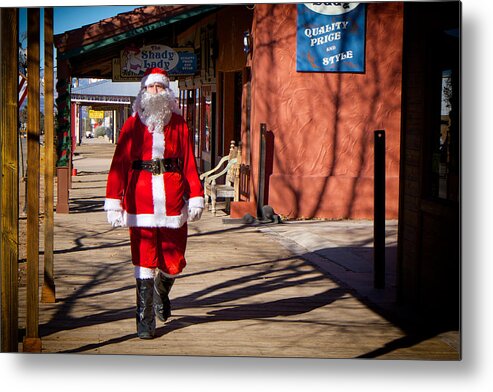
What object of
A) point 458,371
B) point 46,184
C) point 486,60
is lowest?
point 458,371

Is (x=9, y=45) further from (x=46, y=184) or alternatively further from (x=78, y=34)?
(x=78, y=34)

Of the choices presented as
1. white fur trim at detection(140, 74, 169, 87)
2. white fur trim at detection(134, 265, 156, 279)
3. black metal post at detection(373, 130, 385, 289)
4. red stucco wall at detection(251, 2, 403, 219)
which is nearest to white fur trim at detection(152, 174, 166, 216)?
white fur trim at detection(134, 265, 156, 279)

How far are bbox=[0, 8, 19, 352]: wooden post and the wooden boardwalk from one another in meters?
0.29

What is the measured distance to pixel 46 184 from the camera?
22.7 ft

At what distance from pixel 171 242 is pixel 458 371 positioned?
1.85 metres

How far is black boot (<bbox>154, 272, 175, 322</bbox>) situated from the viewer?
6.38 metres

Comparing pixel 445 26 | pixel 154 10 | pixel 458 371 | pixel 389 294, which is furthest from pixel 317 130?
pixel 458 371

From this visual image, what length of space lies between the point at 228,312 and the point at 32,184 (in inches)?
69.0

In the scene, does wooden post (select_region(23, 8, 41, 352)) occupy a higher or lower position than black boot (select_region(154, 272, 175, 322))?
higher

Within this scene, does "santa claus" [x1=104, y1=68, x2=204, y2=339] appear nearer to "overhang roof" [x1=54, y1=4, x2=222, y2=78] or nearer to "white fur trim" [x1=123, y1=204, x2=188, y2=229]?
"white fur trim" [x1=123, y1=204, x2=188, y2=229]

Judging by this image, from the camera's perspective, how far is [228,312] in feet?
22.9

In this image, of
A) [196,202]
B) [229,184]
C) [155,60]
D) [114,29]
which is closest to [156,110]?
[196,202]

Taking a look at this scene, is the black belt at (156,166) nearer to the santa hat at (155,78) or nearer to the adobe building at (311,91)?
the santa hat at (155,78)

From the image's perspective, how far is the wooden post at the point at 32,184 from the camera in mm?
5863
